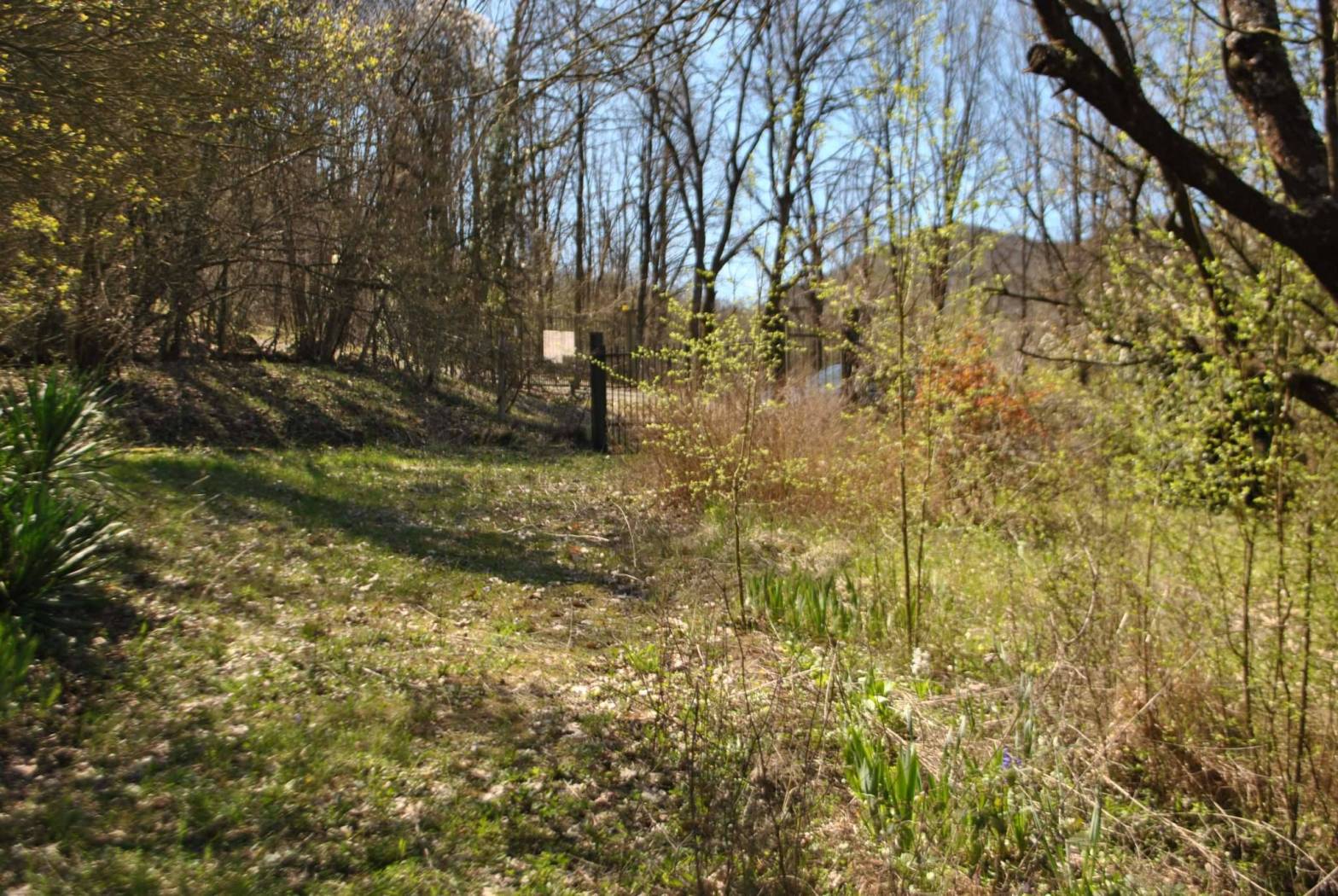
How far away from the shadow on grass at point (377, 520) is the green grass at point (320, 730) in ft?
0.24

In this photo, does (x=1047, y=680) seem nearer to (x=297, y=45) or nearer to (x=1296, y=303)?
(x=1296, y=303)

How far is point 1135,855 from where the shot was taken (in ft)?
9.90

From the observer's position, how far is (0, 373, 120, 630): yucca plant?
3928 mm

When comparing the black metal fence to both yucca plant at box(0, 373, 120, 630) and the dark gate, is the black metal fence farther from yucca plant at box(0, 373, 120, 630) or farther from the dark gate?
yucca plant at box(0, 373, 120, 630)

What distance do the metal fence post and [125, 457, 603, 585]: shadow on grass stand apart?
517 cm

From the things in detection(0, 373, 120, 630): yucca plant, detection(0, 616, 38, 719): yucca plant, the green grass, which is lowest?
the green grass

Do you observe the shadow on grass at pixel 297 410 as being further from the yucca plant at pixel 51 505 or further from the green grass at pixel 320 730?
the green grass at pixel 320 730

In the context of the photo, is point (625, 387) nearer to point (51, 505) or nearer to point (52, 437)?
point (52, 437)

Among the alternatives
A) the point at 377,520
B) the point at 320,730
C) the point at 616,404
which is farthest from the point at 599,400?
the point at 320,730

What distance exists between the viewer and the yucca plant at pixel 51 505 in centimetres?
393

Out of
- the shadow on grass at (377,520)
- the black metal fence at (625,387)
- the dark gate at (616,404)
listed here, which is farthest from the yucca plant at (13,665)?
the dark gate at (616,404)

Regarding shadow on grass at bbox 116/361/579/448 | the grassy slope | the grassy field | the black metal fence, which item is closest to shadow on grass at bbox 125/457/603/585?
the grassy slope

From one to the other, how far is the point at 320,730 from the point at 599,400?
10.5 meters

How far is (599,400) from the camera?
14.0m
